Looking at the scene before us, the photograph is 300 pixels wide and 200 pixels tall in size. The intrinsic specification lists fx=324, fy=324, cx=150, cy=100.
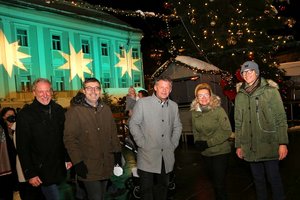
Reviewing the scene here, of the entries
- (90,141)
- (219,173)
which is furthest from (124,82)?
(90,141)

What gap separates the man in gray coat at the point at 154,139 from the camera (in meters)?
4.34


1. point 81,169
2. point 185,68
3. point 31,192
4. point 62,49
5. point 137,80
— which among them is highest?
point 62,49

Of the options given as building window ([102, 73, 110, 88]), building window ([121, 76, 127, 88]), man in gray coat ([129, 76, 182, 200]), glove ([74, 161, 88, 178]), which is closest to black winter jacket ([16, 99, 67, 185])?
glove ([74, 161, 88, 178])

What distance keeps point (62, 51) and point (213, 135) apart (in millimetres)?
28143

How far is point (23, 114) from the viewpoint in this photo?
151 inches

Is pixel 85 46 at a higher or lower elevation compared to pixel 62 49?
higher

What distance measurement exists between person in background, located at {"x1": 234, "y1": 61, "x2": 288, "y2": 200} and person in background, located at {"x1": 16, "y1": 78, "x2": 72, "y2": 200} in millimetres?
2451

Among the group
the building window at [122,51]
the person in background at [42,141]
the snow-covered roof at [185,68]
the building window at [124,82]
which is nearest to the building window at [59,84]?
the building window at [124,82]

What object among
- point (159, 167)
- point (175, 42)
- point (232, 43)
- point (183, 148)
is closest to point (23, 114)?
point (159, 167)

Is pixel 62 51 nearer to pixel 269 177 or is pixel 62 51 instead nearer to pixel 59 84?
pixel 59 84

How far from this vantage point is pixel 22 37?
27.5m

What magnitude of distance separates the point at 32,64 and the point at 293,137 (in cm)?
2313

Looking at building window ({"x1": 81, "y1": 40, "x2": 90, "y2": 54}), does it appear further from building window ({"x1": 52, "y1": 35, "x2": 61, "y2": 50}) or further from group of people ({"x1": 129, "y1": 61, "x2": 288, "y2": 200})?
group of people ({"x1": 129, "y1": 61, "x2": 288, "y2": 200})

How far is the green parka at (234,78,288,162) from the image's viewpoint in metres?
4.21
